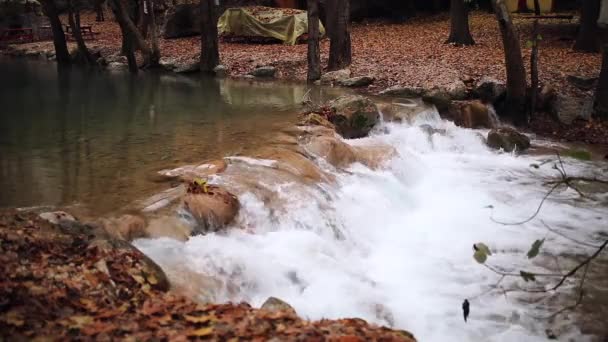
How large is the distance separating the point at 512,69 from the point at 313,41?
234 inches

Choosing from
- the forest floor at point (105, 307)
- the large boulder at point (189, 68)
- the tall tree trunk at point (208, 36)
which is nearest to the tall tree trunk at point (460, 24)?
the tall tree trunk at point (208, 36)

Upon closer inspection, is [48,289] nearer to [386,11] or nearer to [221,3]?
[386,11]

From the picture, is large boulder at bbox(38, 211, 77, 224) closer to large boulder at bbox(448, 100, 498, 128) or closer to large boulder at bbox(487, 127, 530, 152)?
large boulder at bbox(487, 127, 530, 152)

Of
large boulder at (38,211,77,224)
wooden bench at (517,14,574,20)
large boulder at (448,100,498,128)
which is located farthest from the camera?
wooden bench at (517,14,574,20)

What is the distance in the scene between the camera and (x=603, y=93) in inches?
488

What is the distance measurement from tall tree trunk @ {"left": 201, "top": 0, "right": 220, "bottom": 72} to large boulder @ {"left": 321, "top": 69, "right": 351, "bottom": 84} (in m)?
5.03

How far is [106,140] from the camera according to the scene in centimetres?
1073

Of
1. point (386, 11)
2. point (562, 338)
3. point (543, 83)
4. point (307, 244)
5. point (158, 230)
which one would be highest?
point (386, 11)

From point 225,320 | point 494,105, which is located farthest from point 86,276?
point 494,105

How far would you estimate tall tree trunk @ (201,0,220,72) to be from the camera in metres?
19.4

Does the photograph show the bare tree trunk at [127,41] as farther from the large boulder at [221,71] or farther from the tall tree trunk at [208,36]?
the large boulder at [221,71]

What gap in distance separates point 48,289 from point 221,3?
1131 inches

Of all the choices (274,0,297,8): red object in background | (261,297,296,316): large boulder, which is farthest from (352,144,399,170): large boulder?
(274,0,297,8): red object in background

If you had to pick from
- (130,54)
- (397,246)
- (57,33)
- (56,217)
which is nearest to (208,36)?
(130,54)
